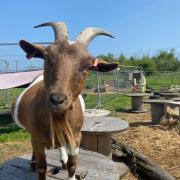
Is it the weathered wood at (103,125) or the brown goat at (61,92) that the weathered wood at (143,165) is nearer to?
the weathered wood at (103,125)

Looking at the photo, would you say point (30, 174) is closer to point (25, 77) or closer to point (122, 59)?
point (25, 77)

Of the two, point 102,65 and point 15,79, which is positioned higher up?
point 102,65

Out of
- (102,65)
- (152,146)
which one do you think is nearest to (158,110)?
(152,146)

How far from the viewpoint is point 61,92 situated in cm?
252

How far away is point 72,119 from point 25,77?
18.5 feet

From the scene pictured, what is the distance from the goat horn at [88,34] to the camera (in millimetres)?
3044

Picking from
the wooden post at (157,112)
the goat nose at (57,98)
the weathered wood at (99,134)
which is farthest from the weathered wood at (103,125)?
the wooden post at (157,112)

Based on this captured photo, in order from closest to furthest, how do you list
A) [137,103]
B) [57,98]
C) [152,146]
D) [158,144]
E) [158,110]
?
[57,98], [152,146], [158,144], [158,110], [137,103]

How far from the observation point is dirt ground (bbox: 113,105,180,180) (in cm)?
588

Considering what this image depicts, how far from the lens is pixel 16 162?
4.38 m

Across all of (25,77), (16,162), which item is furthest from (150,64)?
(16,162)

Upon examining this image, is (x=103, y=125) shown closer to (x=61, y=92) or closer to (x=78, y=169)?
(x=78, y=169)

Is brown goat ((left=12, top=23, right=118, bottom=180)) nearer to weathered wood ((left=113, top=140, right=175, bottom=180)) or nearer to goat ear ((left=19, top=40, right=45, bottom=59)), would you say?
goat ear ((left=19, top=40, right=45, bottom=59))

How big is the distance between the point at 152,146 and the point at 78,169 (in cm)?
312
